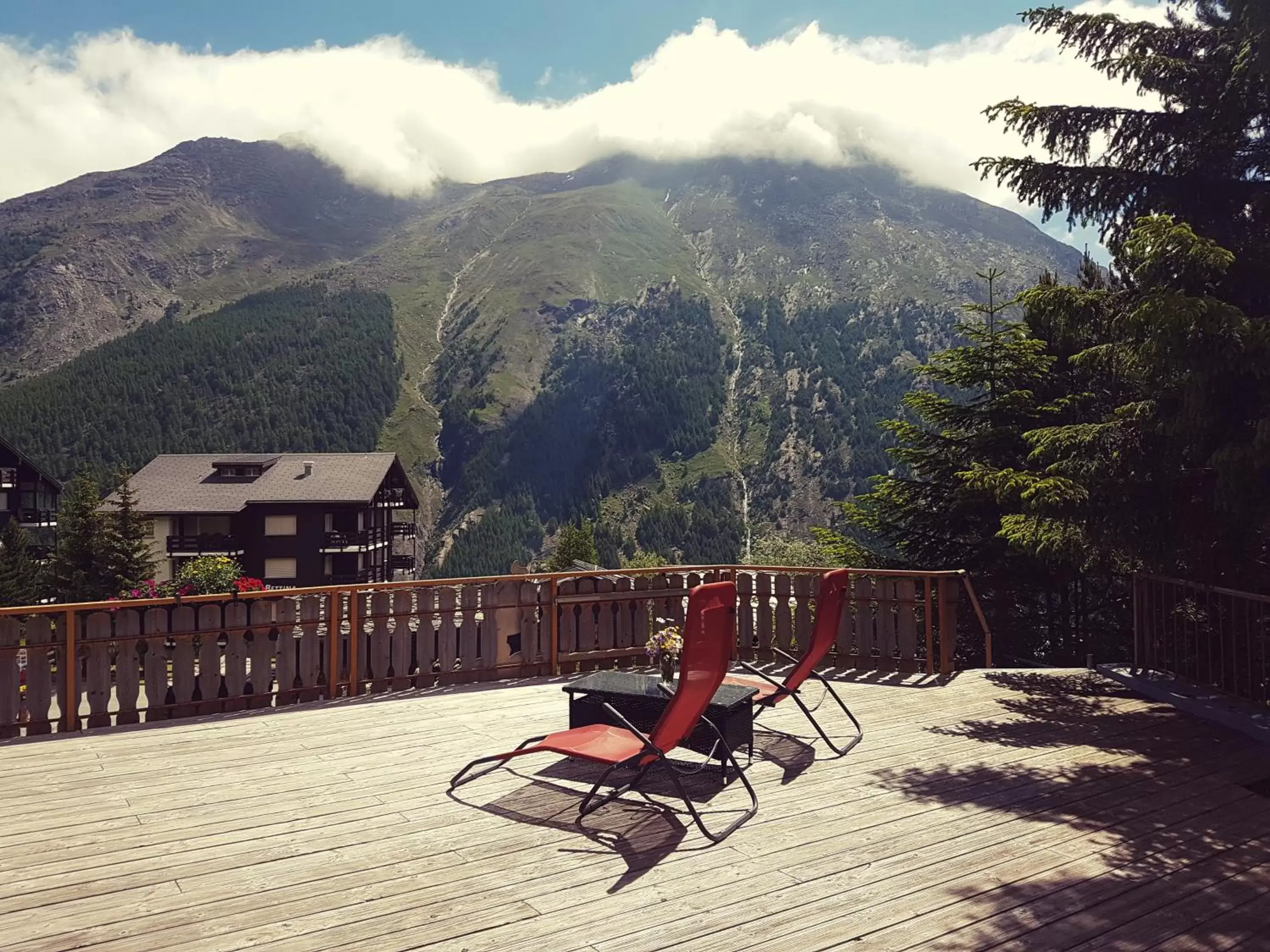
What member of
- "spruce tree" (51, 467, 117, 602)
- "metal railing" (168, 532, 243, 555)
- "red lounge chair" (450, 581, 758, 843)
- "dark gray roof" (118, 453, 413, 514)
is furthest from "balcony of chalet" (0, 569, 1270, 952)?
"metal railing" (168, 532, 243, 555)

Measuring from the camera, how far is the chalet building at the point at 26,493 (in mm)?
45375

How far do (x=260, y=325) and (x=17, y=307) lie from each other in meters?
79.1

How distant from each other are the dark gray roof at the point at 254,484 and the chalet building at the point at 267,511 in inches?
1.9

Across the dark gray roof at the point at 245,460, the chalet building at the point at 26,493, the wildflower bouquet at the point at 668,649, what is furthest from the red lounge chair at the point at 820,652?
the chalet building at the point at 26,493

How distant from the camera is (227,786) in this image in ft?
16.2

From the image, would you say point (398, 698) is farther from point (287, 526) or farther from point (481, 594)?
point (287, 526)

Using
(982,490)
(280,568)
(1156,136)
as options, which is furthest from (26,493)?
(1156,136)

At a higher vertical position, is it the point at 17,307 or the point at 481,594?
the point at 17,307

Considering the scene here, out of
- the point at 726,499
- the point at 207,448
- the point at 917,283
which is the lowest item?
the point at 726,499

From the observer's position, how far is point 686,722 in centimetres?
443

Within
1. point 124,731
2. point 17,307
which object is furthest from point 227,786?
point 17,307

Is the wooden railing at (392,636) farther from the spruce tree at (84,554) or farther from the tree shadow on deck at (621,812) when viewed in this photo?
the spruce tree at (84,554)

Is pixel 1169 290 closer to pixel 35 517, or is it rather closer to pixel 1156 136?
pixel 1156 136

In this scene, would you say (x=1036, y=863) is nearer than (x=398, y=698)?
Yes
